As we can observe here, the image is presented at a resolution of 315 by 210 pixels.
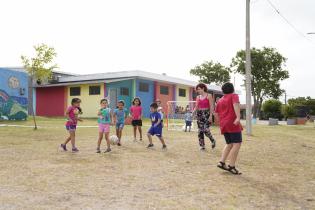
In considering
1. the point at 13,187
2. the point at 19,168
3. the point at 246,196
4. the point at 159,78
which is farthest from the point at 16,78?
the point at 246,196

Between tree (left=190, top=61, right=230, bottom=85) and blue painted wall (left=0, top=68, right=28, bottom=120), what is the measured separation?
3780cm

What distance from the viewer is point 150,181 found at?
6.46 meters

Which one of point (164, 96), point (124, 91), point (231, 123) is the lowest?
point (231, 123)

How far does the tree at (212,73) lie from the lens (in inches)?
2405

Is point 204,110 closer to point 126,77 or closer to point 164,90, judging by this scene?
point 126,77

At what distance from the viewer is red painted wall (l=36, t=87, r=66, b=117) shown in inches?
1559

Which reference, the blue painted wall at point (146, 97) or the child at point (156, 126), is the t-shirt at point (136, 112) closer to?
the child at point (156, 126)

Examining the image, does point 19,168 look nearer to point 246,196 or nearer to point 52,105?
A: point 246,196

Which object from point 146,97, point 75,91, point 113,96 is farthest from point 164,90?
point 75,91

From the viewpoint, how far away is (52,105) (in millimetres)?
40375

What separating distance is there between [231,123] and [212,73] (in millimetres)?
55118

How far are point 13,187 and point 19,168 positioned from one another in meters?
1.76

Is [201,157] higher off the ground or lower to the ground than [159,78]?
lower

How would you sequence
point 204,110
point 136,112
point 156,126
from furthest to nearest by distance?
point 136,112, point 156,126, point 204,110
